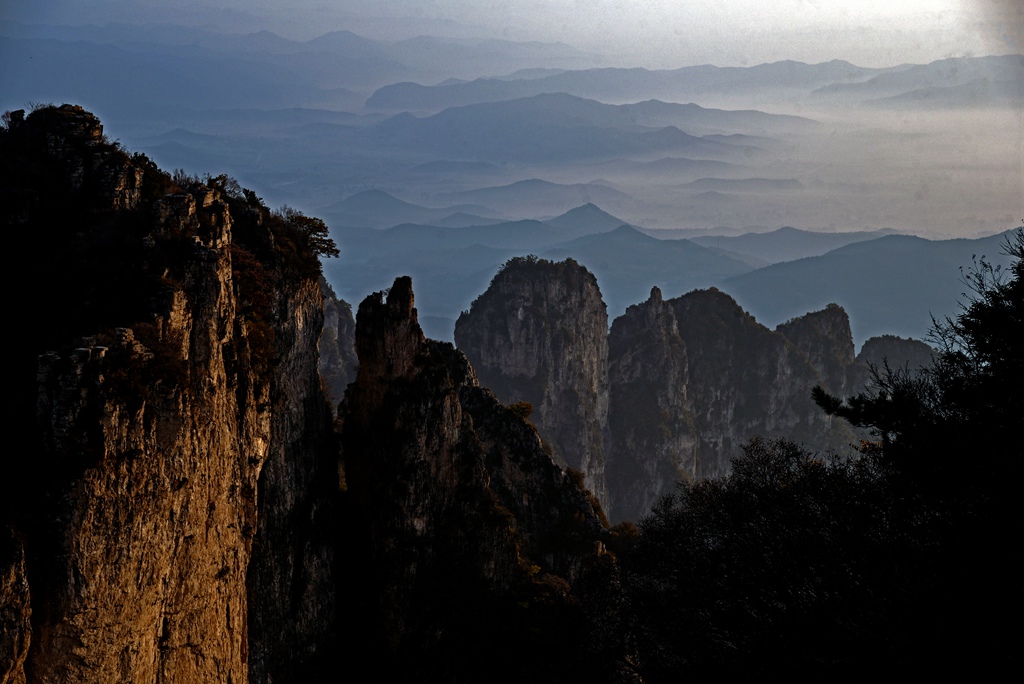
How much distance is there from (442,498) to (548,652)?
327 inches

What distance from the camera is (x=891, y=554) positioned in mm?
21656

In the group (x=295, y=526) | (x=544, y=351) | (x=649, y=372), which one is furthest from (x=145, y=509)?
(x=649, y=372)

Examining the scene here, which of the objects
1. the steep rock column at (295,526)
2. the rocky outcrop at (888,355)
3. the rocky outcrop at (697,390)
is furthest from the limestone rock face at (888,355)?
the steep rock column at (295,526)

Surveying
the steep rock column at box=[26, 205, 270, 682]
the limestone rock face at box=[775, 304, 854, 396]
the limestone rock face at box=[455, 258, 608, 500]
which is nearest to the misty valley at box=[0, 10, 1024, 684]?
the steep rock column at box=[26, 205, 270, 682]

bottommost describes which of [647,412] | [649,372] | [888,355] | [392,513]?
[392,513]

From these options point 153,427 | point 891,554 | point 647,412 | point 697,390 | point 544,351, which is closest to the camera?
point 153,427

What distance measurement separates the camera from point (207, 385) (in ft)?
74.6

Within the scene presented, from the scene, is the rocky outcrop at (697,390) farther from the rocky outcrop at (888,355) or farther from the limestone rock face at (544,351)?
the limestone rock face at (544,351)

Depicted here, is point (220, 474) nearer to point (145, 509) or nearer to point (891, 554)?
point (145, 509)

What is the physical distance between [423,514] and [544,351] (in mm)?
88440

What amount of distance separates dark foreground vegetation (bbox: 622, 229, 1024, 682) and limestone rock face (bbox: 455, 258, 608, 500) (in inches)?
3567

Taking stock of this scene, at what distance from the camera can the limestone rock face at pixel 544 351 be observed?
12369 centimetres

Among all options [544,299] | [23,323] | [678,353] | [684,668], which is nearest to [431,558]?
[684,668]

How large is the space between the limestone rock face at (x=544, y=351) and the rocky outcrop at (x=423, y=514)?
83.2 metres
